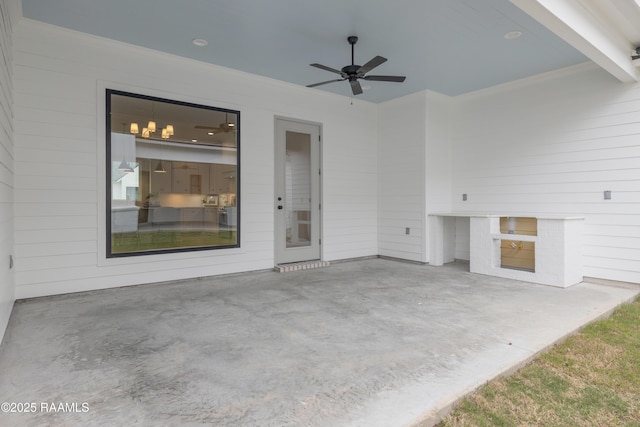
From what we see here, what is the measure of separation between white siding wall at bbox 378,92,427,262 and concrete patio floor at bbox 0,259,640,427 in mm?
1987

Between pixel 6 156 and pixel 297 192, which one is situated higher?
pixel 6 156

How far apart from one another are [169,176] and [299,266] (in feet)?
8.02

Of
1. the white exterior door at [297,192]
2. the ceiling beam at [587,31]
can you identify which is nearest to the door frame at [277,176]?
the white exterior door at [297,192]

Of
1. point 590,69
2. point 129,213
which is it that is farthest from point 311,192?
point 590,69

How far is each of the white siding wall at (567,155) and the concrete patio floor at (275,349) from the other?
67 cm

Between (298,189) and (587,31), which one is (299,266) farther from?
(587,31)

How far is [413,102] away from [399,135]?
25.1 inches

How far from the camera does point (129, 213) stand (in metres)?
4.47

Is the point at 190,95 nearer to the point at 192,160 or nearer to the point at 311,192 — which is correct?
the point at 192,160

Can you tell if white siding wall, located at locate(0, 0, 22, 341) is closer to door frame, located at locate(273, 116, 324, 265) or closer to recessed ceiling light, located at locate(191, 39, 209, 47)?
recessed ceiling light, located at locate(191, 39, 209, 47)

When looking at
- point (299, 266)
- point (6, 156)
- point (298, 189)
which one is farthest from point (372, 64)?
point (6, 156)

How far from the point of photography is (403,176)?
6574 millimetres

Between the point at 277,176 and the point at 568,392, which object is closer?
the point at 568,392

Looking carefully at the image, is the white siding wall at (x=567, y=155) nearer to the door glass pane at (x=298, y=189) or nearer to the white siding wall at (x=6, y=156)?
the door glass pane at (x=298, y=189)
